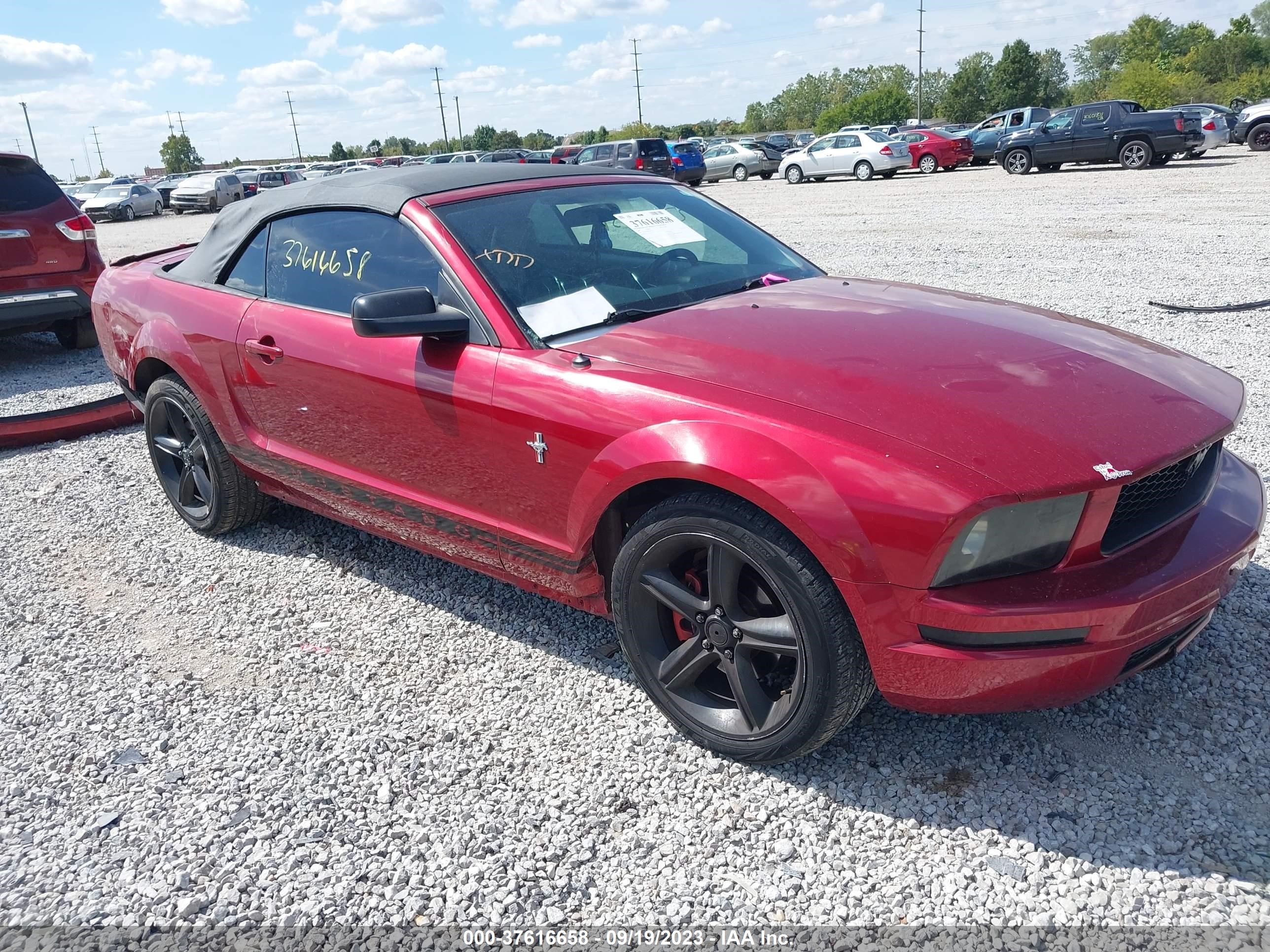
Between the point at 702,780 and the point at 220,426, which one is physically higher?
the point at 220,426

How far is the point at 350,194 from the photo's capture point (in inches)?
143

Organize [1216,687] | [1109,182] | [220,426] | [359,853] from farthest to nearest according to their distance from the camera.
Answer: [1109,182]
[220,426]
[1216,687]
[359,853]

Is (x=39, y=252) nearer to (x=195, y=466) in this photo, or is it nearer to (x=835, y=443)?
(x=195, y=466)

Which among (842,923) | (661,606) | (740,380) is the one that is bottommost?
(842,923)

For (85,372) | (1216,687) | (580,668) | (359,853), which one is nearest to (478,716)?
(580,668)

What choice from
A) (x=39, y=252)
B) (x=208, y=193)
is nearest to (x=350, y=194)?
(x=39, y=252)

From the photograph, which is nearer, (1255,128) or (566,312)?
(566,312)

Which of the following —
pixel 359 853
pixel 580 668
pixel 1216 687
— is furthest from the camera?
pixel 580 668


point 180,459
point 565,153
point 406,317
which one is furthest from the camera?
point 565,153

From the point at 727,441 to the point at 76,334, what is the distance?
8617 millimetres

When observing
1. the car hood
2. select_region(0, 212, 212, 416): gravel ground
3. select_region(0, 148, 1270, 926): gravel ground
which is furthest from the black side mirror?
select_region(0, 212, 212, 416): gravel ground

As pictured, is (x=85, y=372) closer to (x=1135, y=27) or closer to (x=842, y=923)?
(x=842, y=923)

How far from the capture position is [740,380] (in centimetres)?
257

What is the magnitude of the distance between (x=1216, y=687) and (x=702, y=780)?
1.58m
